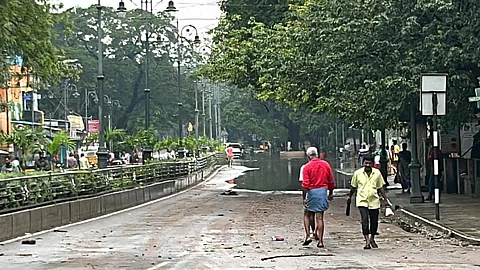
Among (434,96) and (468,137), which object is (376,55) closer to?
(434,96)

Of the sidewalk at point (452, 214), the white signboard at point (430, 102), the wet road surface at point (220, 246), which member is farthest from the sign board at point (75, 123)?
the white signboard at point (430, 102)

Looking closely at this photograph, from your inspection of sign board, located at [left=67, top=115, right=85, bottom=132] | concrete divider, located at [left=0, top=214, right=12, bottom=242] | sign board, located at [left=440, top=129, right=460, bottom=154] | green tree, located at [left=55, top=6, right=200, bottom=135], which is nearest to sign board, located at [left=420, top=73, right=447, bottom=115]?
sign board, located at [left=440, top=129, right=460, bottom=154]

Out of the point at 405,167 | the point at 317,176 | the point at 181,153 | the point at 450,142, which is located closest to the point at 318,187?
the point at 317,176

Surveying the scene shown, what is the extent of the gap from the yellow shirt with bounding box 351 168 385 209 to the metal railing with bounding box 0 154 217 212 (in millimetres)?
7327

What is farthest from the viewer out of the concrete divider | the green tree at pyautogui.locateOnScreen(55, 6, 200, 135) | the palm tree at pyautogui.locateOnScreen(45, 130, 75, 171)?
the green tree at pyautogui.locateOnScreen(55, 6, 200, 135)

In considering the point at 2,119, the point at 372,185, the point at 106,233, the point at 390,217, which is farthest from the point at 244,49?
the point at 2,119

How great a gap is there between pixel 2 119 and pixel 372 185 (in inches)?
1884

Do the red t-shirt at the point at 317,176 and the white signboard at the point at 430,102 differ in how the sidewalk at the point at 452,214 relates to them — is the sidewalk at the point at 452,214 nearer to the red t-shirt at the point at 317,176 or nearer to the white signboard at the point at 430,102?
the white signboard at the point at 430,102

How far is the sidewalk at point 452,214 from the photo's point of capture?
17.7m

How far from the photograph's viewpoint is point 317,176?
52.7ft

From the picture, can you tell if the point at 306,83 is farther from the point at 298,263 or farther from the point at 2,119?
the point at 2,119

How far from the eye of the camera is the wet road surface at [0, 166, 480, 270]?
1359 centimetres

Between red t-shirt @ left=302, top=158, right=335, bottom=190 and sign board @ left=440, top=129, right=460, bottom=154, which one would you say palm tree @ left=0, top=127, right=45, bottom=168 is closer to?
sign board @ left=440, top=129, right=460, bottom=154

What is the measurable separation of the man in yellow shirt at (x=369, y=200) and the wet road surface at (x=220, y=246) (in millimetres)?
397
